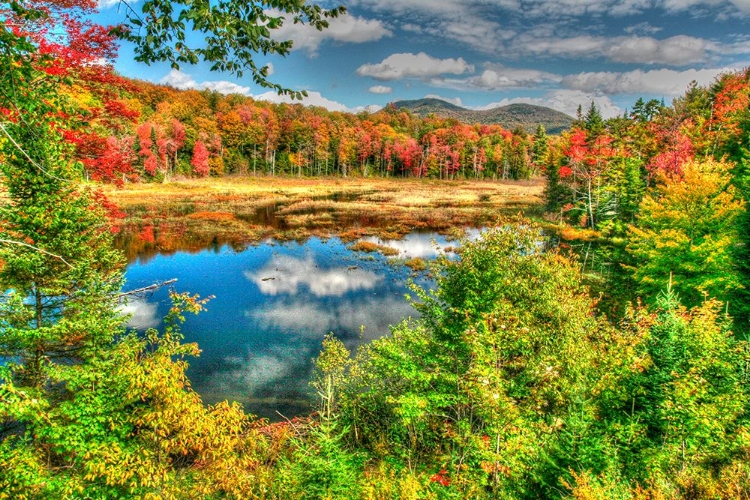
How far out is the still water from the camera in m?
18.5

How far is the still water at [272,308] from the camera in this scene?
1853cm

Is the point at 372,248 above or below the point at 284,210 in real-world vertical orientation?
below

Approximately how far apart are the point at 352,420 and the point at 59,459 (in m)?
9.73

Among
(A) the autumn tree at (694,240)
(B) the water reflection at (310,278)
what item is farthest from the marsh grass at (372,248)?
(A) the autumn tree at (694,240)

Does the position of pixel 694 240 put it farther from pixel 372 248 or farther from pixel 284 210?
pixel 284 210

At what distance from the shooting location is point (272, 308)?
26.4 m

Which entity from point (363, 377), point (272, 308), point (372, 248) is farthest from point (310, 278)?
point (363, 377)

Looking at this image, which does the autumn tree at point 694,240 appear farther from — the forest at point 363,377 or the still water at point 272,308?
the still water at point 272,308

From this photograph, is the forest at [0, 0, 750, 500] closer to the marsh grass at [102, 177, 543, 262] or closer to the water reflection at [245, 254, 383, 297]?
the water reflection at [245, 254, 383, 297]

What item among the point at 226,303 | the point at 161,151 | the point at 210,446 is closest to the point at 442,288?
the point at 210,446

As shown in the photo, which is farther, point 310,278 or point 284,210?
point 284,210

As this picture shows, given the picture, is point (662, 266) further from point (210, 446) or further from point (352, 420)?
point (210, 446)

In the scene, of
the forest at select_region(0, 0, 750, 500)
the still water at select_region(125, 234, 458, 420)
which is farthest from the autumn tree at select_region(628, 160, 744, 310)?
the still water at select_region(125, 234, 458, 420)

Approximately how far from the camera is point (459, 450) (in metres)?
12.2
